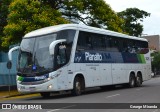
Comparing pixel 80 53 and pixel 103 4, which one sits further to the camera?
pixel 103 4

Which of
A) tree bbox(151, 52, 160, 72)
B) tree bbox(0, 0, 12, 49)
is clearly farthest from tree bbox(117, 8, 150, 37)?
tree bbox(0, 0, 12, 49)

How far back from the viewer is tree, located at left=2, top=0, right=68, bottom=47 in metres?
28.9

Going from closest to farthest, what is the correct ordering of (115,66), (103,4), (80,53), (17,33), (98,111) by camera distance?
(98,111)
(80,53)
(115,66)
(17,33)
(103,4)

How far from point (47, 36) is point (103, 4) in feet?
46.2

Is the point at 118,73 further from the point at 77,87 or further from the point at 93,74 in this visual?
the point at 77,87

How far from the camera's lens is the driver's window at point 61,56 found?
21006 millimetres

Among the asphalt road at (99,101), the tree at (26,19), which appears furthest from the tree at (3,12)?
the asphalt road at (99,101)

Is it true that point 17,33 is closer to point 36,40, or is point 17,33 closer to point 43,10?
point 43,10

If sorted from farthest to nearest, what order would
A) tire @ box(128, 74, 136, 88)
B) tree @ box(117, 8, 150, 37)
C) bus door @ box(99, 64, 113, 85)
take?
tree @ box(117, 8, 150, 37)
tire @ box(128, 74, 136, 88)
bus door @ box(99, 64, 113, 85)

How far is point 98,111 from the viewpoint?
13820mm

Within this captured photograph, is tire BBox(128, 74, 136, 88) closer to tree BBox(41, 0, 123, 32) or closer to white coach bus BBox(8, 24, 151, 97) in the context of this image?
white coach bus BBox(8, 24, 151, 97)

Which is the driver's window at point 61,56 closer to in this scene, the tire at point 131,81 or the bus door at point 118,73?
the bus door at point 118,73

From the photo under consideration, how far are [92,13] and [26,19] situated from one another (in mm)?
6663

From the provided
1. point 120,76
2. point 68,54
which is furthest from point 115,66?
point 68,54
